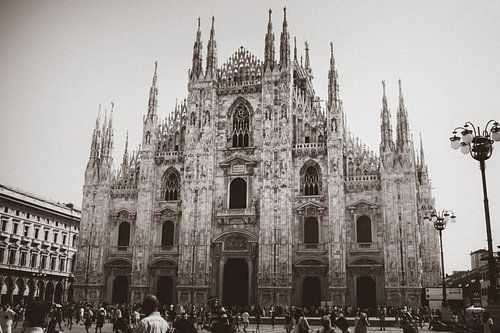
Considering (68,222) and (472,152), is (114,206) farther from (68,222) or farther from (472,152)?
(472,152)

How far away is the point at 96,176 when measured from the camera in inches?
1732

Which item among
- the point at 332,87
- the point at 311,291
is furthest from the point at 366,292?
the point at 332,87

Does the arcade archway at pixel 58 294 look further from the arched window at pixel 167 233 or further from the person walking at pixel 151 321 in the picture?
the person walking at pixel 151 321

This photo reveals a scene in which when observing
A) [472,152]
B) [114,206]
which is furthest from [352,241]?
[472,152]

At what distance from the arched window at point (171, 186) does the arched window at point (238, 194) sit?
4686 mm

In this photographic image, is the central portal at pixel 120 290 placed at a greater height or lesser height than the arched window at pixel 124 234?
lesser

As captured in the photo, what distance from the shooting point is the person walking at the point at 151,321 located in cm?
609

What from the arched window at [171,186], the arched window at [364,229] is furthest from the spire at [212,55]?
the arched window at [364,229]

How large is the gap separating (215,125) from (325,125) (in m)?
8.93

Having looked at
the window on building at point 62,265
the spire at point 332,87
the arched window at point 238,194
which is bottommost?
the window on building at point 62,265

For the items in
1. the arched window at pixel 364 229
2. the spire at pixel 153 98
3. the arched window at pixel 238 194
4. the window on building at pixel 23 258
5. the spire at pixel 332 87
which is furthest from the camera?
the window on building at pixel 23 258

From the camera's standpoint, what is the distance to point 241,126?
42719mm

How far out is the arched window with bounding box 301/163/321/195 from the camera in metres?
39.8

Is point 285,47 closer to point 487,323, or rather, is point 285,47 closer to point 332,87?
point 332,87
